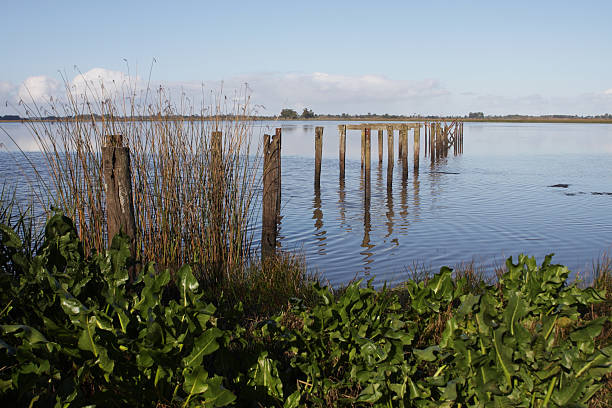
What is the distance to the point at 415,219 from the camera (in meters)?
12.9

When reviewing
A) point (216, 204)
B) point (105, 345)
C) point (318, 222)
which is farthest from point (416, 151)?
point (105, 345)

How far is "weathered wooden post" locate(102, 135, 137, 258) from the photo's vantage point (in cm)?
488

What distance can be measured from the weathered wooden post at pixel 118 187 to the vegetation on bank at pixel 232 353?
136 cm

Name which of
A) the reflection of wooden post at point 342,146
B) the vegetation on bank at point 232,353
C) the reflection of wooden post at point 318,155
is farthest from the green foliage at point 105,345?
the reflection of wooden post at point 342,146

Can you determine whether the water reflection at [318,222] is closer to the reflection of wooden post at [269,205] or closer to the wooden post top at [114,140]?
the reflection of wooden post at [269,205]

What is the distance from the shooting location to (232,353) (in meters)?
3.20

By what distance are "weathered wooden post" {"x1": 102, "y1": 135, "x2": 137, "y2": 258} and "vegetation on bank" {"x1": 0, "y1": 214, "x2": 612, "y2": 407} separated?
53.5 inches

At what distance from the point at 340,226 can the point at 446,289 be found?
8337 millimetres

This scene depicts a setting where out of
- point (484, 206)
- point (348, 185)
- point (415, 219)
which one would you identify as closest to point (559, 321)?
point (415, 219)

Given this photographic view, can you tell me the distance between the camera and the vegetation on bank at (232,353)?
2.70 meters

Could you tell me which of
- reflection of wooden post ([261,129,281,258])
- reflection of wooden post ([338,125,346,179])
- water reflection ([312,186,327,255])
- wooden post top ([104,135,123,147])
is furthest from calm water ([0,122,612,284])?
wooden post top ([104,135,123,147])

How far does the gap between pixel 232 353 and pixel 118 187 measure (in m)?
2.34

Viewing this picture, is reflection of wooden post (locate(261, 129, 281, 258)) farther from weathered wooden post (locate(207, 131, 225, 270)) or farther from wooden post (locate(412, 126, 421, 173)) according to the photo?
wooden post (locate(412, 126, 421, 173))

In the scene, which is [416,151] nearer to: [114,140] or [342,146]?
[342,146]
